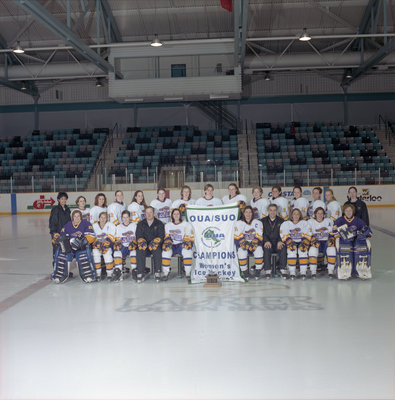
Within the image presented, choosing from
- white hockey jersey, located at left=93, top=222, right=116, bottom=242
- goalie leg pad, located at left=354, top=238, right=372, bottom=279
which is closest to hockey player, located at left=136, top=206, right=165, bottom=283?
white hockey jersey, located at left=93, top=222, right=116, bottom=242

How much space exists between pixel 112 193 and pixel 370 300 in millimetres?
17776

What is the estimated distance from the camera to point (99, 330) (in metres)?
5.48

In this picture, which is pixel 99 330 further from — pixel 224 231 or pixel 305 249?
pixel 305 249

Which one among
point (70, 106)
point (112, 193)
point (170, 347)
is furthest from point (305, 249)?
point (70, 106)

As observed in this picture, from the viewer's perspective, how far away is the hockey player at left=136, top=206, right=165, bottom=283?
802cm

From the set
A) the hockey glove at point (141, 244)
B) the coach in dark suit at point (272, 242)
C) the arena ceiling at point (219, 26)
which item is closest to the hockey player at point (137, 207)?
the hockey glove at point (141, 244)

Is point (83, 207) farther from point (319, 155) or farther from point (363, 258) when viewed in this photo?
point (319, 155)

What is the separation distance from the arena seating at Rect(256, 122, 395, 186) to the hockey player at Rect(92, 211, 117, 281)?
50.7 ft

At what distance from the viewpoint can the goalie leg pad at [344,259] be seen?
25.5ft

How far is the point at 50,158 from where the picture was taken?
2722cm

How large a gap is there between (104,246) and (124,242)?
0.34 m

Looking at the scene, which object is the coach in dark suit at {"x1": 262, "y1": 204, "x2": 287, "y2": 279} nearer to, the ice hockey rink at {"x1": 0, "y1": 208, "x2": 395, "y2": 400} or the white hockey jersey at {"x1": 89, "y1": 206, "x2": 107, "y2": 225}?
the ice hockey rink at {"x1": 0, "y1": 208, "x2": 395, "y2": 400}

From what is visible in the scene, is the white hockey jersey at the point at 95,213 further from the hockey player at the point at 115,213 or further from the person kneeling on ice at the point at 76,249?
the person kneeling on ice at the point at 76,249

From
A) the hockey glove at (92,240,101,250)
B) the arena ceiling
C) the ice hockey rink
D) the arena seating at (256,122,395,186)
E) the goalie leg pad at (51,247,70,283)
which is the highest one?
the arena ceiling
